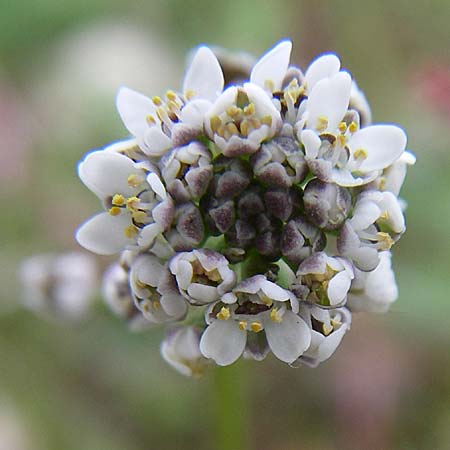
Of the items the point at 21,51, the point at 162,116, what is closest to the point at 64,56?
the point at 21,51

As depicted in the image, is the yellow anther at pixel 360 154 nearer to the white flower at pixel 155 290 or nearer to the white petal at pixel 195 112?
the white petal at pixel 195 112

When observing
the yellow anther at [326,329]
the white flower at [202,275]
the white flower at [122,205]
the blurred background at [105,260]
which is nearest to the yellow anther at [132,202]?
the white flower at [122,205]

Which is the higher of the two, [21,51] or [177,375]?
[21,51]

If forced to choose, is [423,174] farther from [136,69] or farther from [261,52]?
[136,69]

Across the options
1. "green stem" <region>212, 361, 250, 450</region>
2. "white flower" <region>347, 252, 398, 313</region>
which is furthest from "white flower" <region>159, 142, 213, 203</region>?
"green stem" <region>212, 361, 250, 450</region>

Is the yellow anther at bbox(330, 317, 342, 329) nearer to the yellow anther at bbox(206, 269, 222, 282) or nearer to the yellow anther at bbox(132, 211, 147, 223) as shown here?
the yellow anther at bbox(206, 269, 222, 282)
